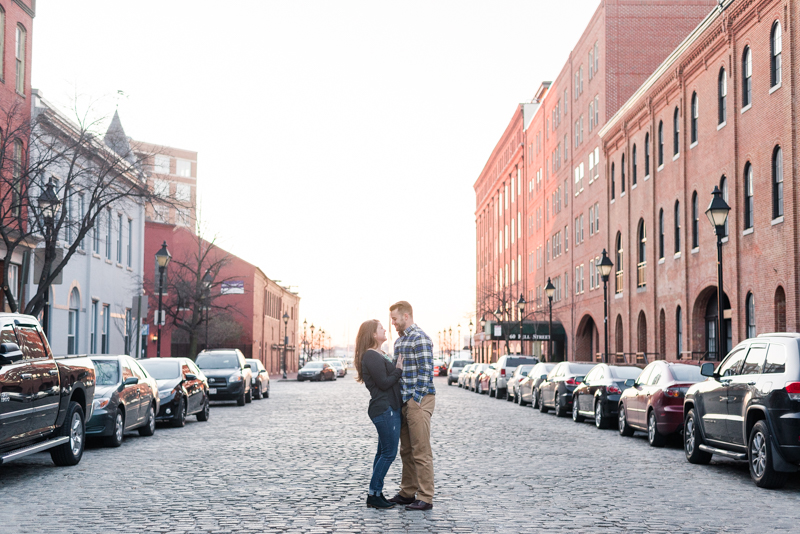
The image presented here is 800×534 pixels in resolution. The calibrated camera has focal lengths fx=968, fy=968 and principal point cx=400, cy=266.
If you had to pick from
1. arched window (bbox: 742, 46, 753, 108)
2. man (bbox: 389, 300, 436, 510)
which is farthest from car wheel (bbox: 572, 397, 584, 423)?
man (bbox: 389, 300, 436, 510)

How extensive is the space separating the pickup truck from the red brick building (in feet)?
141

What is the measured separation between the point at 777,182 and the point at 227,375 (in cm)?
1722

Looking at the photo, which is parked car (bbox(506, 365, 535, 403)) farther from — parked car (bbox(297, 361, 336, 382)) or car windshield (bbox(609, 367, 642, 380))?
parked car (bbox(297, 361, 336, 382))

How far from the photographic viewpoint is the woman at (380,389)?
8922mm

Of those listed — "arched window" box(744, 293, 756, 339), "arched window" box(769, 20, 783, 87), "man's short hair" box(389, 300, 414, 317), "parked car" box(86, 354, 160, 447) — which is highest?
"arched window" box(769, 20, 783, 87)

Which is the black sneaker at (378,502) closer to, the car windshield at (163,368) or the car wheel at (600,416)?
the car wheel at (600,416)

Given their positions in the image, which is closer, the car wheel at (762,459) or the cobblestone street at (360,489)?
the cobblestone street at (360,489)

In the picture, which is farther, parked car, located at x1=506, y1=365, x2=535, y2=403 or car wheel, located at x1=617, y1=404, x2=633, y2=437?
parked car, located at x1=506, y1=365, x2=535, y2=403

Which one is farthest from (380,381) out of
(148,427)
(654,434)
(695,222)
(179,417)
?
(695,222)

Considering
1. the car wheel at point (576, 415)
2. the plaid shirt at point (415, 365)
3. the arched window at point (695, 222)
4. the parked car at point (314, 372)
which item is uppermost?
the arched window at point (695, 222)

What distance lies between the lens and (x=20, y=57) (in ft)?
97.7

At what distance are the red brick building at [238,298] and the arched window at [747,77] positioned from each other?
33.8m

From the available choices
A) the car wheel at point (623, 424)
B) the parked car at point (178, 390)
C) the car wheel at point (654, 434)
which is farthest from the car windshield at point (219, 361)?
the car wheel at point (654, 434)

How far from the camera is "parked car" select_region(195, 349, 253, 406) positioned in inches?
1171
